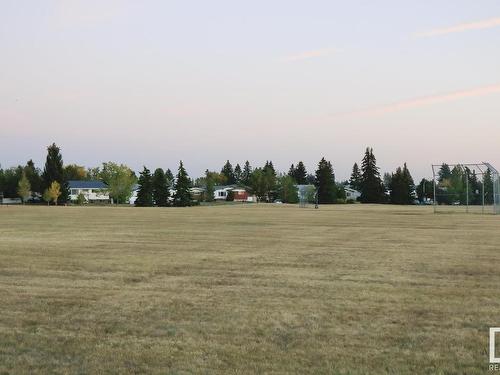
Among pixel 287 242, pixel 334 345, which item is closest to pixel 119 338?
pixel 334 345

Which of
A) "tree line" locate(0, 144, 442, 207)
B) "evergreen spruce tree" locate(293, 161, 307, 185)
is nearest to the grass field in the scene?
"tree line" locate(0, 144, 442, 207)

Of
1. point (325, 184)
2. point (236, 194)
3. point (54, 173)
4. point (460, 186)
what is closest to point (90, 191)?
point (54, 173)

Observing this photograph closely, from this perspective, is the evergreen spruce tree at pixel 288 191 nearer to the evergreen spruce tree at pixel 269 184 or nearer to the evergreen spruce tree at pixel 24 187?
the evergreen spruce tree at pixel 269 184

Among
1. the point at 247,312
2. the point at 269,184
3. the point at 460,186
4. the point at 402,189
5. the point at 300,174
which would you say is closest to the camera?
the point at 247,312

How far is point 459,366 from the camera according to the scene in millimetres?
5828

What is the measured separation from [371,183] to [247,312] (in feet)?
352

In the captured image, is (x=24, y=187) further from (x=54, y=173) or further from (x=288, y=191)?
(x=288, y=191)

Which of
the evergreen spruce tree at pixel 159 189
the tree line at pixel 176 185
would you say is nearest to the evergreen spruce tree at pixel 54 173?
the tree line at pixel 176 185

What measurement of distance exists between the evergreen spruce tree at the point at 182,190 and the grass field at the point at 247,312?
80.9 metres

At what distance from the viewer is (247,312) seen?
8273mm

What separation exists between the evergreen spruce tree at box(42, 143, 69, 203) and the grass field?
85.7 m

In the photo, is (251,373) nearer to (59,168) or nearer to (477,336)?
(477,336)

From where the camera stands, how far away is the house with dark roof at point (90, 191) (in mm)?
122188

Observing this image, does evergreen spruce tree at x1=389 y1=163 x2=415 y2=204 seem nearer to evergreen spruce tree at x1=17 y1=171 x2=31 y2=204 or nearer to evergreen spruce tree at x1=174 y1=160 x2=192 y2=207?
evergreen spruce tree at x1=174 y1=160 x2=192 y2=207
